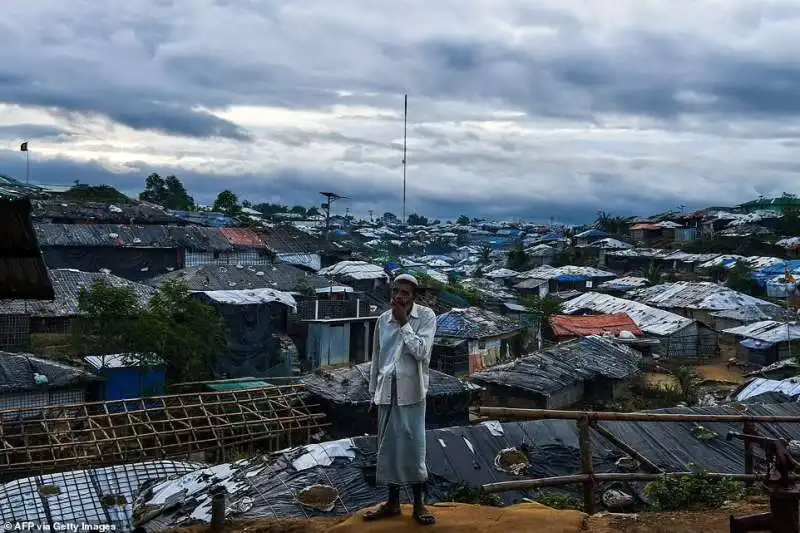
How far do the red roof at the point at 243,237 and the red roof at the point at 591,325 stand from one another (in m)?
16.4

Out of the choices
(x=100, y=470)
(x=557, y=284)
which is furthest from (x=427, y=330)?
(x=557, y=284)

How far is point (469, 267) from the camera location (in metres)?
63.2

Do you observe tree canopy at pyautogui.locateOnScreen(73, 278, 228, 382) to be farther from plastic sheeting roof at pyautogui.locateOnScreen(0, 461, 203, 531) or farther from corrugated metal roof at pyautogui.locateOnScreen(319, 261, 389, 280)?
corrugated metal roof at pyautogui.locateOnScreen(319, 261, 389, 280)

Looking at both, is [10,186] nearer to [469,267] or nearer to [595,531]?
[595,531]

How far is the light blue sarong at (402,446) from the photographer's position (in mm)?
4762

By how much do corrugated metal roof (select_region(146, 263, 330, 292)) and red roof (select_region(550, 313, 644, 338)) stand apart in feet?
33.1

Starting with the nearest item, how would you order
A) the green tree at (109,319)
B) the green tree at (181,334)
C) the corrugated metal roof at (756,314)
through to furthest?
the green tree at (181,334)
the green tree at (109,319)
the corrugated metal roof at (756,314)

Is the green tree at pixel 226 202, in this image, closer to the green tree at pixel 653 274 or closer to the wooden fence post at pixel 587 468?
the green tree at pixel 653 274

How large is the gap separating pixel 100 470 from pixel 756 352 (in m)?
24.8

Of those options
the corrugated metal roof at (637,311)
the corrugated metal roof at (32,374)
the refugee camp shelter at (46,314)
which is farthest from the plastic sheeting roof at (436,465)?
the corrugated metal roof at (637,311)

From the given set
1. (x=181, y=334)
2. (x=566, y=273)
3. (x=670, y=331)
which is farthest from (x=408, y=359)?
(x=566, y=273)

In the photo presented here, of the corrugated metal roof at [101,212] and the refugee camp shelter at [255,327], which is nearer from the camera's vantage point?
the refugee camp shelter at [255,327]

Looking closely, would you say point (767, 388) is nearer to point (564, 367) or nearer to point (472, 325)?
point (564, 367)

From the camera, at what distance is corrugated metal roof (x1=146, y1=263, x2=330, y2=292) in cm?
2797
